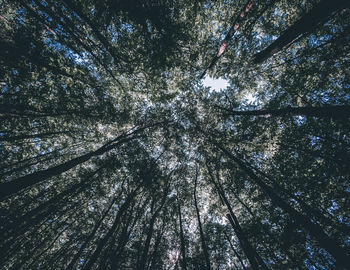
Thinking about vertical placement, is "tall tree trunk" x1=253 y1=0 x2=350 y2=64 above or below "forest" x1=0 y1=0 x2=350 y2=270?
below

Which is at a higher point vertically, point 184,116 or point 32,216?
point 184,116

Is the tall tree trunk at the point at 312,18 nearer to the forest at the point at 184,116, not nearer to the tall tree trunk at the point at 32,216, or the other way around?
the forest at the point at 184,116

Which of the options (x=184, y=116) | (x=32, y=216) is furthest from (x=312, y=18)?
(x=32, y=216)

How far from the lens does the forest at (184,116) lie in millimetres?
8023

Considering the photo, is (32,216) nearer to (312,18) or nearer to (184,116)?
(184,116)

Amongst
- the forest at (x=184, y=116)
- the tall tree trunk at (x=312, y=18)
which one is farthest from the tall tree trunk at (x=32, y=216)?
the tall tree trunk at (x=312, y=18)

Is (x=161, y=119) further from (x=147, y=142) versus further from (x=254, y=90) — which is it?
(x=254, y=90)

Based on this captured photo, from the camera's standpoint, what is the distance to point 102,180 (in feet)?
56.4

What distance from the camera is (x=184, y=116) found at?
1750cm

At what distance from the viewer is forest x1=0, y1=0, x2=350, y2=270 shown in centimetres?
802

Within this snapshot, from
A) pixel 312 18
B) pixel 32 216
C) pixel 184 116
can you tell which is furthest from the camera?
pixel 184 116

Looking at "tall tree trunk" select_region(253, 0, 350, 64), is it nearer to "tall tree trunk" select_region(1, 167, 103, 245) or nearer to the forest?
the forest

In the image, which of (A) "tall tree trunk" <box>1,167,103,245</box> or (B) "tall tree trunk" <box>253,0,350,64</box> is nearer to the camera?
(B) "tall tree trunk" <box>253,0,350,64</box>

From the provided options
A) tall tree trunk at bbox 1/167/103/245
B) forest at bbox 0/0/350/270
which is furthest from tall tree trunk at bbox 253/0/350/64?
tall tree trunk at bbox 1/167/103/245
